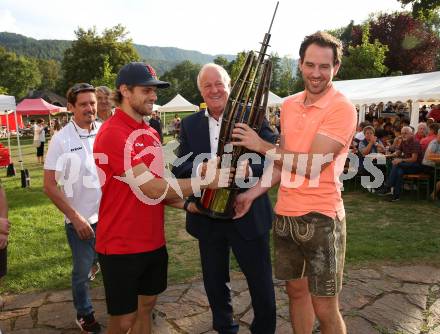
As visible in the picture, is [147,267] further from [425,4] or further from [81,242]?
[425,4]

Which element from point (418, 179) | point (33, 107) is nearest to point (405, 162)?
point (418, 179)

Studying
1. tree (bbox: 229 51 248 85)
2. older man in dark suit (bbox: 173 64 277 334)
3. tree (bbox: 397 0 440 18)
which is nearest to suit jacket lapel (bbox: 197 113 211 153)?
older man in dark suit (bbox: 173 64 277 334)

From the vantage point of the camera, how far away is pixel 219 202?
2648mm

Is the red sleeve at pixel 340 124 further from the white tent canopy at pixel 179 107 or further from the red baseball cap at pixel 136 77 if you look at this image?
the white tent canopy at pixel 179 107

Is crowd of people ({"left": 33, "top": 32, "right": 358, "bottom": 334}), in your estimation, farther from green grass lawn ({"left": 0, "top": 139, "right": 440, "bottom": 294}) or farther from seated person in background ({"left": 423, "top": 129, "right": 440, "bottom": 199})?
seated person in background ({"left": 423, "top": 129, "right": 440, "bottom": 199})

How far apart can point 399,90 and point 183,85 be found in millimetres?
89277

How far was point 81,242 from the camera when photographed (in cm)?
351

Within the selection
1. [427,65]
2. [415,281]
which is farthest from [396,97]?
[427,65]

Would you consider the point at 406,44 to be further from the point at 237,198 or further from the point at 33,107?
the point at 237,198

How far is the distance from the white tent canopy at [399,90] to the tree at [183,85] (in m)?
49.7

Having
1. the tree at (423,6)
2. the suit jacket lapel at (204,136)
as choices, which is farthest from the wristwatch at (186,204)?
the tree at (423,6)

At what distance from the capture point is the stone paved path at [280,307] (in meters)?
3.64

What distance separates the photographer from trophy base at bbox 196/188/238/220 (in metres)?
2.63

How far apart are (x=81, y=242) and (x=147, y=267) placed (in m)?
1.13
